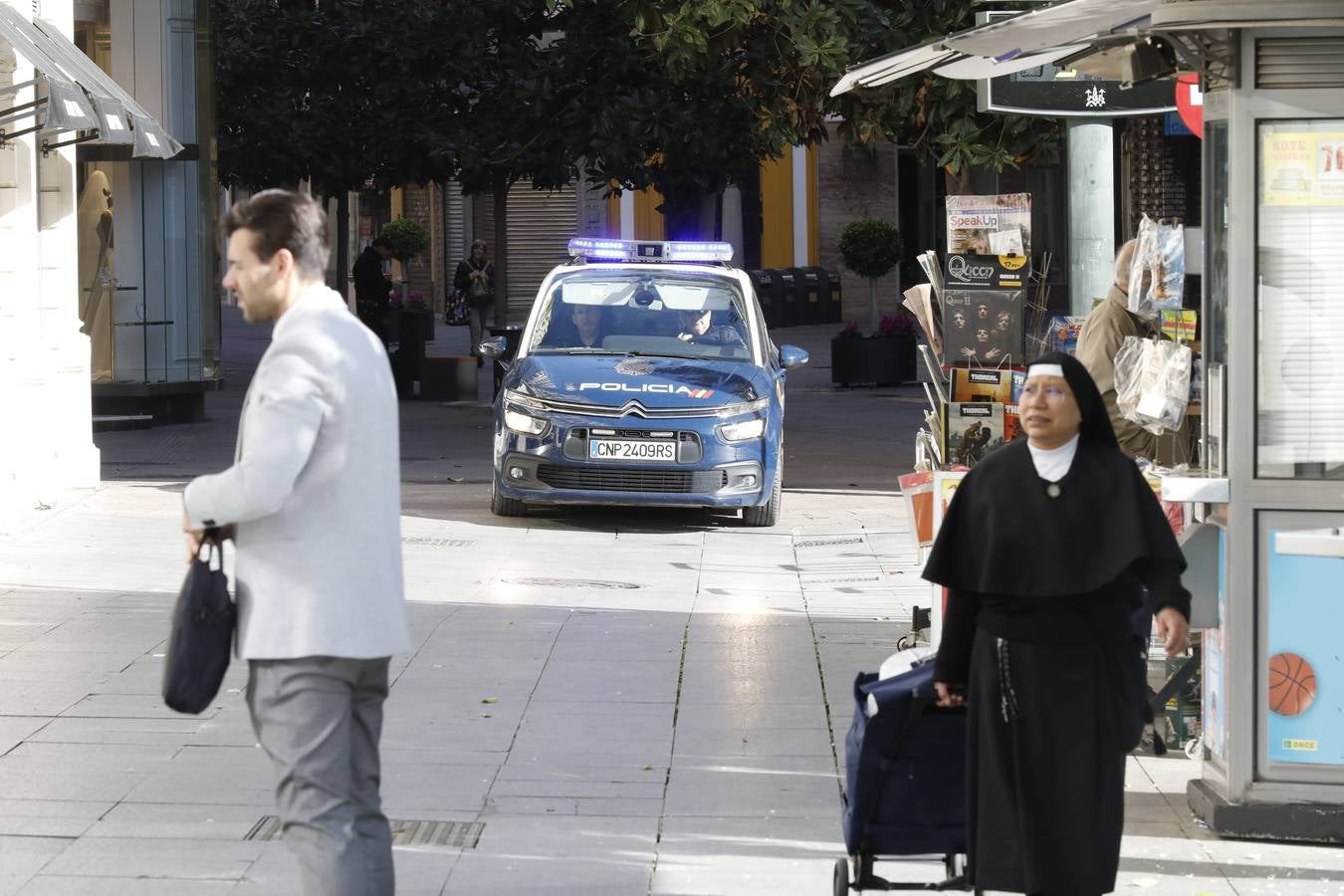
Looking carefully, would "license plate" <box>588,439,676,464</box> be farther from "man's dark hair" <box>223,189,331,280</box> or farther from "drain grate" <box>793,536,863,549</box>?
"man's dark hair" <box>223,189,331,280</box>

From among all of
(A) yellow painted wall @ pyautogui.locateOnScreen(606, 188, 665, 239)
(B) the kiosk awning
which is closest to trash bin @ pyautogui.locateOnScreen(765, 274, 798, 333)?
(A) yellow painted wall @ pyautogui.locateOnScreen(606, 188, 665, 239)

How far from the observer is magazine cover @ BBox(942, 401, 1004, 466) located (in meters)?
7.91

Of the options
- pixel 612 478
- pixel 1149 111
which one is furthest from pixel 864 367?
pixel 1149 111

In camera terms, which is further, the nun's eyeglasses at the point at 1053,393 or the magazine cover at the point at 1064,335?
the magazine cover at the point at 1064,335

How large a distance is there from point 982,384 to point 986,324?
27 cm

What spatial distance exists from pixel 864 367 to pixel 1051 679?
2099 cm

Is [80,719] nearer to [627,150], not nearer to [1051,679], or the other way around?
[1051,679]

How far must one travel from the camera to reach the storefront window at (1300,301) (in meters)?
→ 5.95

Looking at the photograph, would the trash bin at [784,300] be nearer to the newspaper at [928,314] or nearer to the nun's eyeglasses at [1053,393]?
the newspaper at [928,314]

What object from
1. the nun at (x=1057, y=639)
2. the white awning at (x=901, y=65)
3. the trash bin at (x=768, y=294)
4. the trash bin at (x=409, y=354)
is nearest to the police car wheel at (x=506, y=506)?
the white awning at (x=901, y=65)

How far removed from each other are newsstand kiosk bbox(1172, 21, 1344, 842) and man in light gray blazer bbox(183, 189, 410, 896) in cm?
281

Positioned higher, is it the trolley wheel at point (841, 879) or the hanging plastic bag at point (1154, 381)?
the hanging plastic bag at point (1154, 381)

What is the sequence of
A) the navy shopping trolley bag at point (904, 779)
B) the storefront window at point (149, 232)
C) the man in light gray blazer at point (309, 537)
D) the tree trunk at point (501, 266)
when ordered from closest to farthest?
the man in light gray blazer at point (309, 537)
the navy shopping trolley bag at point (904, 779)
the storefront window at point (149, 232)
the tree trunk at point (501, 266)

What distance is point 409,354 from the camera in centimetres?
2428
